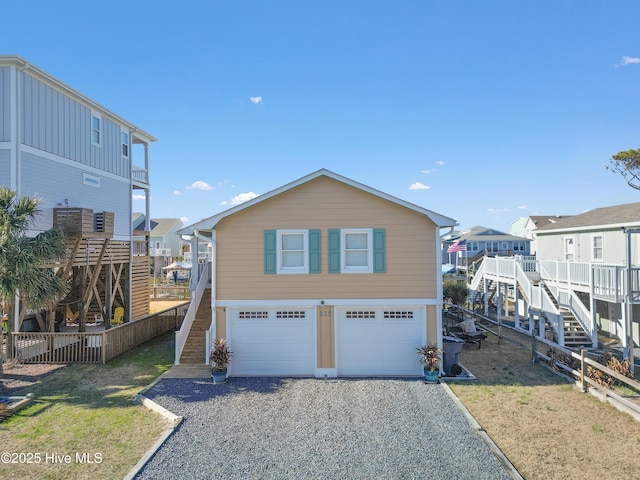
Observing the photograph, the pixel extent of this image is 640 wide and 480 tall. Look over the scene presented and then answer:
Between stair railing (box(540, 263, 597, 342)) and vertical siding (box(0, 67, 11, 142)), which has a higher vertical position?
vertical siding (box(0, 67, 11, 142))

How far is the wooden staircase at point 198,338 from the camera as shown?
12805mm


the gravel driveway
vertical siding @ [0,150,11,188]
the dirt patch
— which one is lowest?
the gravel driveway

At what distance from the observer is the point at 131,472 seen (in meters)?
6.33

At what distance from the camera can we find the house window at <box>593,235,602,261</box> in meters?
17.4

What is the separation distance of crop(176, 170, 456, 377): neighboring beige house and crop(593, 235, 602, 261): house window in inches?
422

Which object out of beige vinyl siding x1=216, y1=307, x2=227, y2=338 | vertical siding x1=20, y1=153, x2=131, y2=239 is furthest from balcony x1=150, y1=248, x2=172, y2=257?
beige vinyl siding x1=216, y1=307, x2=227, y2=338

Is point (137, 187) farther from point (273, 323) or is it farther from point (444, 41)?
point (444, 41)

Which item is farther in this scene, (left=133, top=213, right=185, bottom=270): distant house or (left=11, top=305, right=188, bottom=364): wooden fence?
(left=133, top=213, right=185, bottom=270): distant house

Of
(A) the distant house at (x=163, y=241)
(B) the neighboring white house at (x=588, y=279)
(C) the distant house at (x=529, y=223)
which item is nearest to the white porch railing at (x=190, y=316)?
(B) the neighboring white house at (x=588, y=279)

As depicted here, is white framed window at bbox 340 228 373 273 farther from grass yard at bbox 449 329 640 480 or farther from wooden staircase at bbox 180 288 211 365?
wooden staircase at bbox 180 288 211 365

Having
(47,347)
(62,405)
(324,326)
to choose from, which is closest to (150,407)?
(62,405)

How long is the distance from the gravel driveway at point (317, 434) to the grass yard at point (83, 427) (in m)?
0.63

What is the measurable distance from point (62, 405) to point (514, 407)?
428 inches

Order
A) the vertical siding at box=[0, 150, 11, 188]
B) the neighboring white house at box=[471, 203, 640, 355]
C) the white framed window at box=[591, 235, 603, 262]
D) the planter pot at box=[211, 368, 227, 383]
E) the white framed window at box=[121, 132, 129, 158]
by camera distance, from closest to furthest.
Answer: the planter pot at box=[211, 368, 227, 383] < the vertical siding at box=[0, 150, 11, 188] < the neighboring white house at box=[471, 203, 640, 355] < the white framed window at box=[591, 235, 603, 262] < the white framed window at box=[121, 132, 129, 158]
